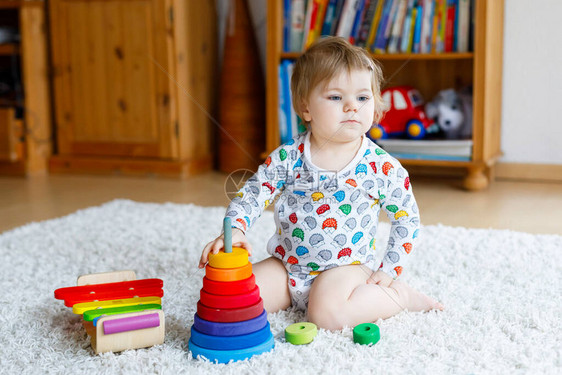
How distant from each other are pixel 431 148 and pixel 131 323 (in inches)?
56.2

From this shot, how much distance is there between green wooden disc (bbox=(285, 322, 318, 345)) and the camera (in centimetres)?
90

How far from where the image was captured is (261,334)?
2.85 feet

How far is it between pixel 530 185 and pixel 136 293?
5.20ft

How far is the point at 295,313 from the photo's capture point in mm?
1037

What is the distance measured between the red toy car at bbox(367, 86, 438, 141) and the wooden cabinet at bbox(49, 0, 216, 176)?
78 cm

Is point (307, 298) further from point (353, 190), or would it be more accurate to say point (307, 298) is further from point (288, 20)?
point (288, 20)

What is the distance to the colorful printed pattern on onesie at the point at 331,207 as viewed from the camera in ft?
3.34

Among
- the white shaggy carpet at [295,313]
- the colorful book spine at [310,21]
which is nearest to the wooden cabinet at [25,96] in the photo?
the white shaggy carpet at [295,313]

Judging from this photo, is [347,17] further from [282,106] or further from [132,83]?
[132,83]

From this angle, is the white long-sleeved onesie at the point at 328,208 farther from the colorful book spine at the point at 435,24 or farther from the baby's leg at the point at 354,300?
the colorful book spine at the point at 435,24

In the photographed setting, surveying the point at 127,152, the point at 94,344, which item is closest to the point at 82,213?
the point at 127,152

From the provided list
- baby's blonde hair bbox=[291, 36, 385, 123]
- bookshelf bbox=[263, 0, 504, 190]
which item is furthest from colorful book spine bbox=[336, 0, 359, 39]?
baby's blonde hair bbox=[291, 36, 385, 123]

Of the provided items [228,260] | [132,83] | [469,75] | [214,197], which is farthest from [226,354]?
[132,83]

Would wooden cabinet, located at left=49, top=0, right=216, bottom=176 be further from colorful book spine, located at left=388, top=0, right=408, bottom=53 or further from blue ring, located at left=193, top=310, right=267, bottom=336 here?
blue ring, located at left=193, top=310, right=267, bottom=336
